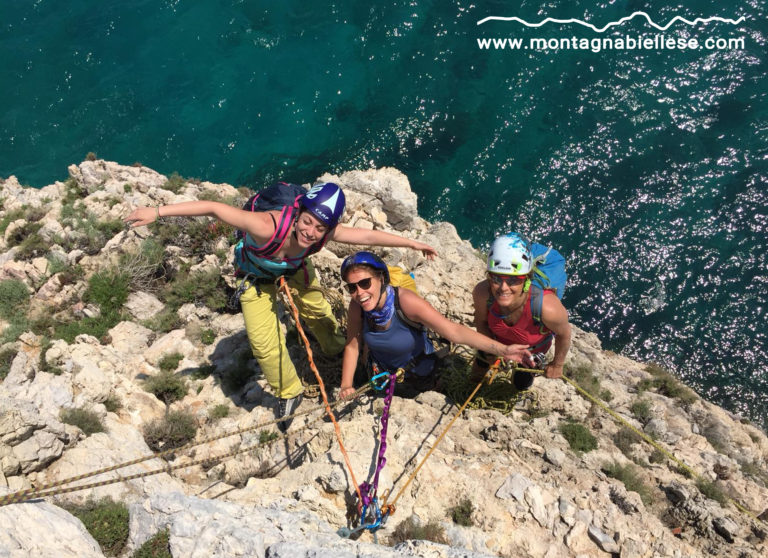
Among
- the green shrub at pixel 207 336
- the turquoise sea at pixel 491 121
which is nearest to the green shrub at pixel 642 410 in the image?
the turquoise sea at pixel 491 121

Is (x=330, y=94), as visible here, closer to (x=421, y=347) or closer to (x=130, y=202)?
(x=130, y=202)

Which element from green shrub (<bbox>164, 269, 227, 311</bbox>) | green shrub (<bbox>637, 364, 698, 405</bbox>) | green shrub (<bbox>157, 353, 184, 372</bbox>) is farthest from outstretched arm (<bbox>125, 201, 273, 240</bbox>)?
green shrub (<bbox>637, 364, 698, 405</bbox>)

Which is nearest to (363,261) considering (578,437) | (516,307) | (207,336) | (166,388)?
(516,307)

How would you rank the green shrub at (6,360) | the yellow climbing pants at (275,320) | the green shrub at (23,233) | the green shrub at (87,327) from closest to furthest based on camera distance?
the yellow climbing pants at (275,320) < the green shrub at (6,360) < the green shrub at (87,327) < the green shrub at (23,233)

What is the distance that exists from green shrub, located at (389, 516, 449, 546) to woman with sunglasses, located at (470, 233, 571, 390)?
1.98m

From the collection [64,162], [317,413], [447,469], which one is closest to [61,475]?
[317,413]

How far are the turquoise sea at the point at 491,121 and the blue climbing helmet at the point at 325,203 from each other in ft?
30.7

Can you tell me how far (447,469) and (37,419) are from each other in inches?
173

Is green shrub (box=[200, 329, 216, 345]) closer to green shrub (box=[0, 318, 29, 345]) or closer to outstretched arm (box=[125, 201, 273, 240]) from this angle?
green shrub (box=[0, 318, 29, 345])

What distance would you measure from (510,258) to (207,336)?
559 cm

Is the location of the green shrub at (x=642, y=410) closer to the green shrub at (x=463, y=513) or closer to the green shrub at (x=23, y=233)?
the green shrub at (x=463, y=513)

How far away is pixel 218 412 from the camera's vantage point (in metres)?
7.26

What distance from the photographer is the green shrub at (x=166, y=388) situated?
746 centimetres

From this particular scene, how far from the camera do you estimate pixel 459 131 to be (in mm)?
16219
